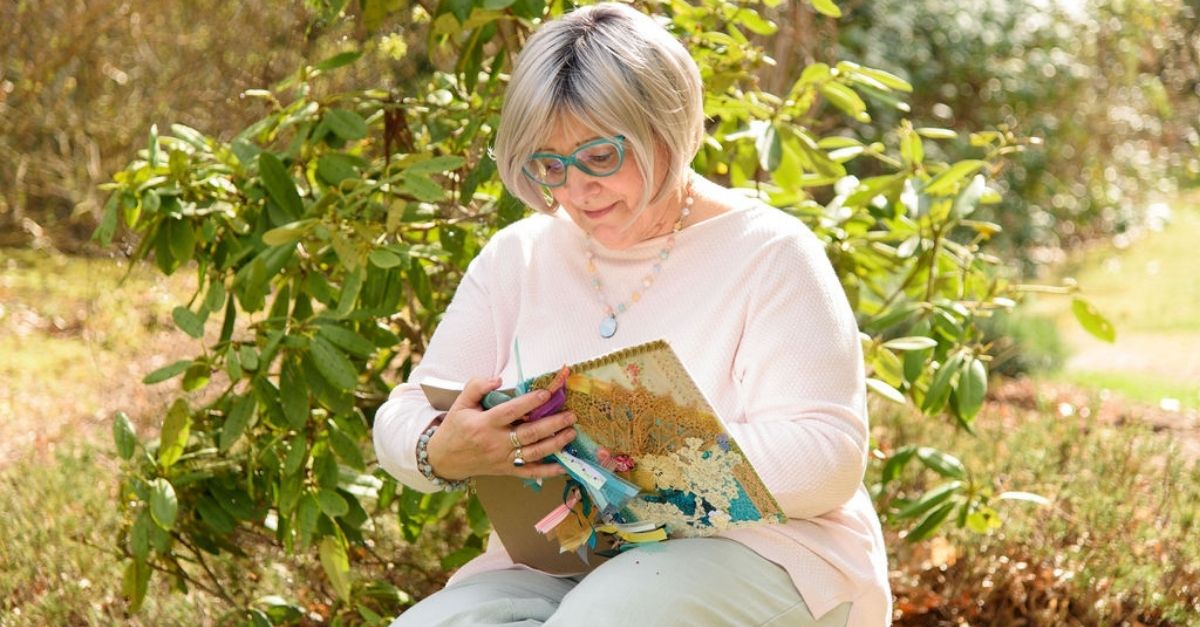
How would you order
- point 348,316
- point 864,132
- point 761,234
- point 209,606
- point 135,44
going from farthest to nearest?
point 864,132, point 135,44, point 209,606, point 348,316, point 761,234

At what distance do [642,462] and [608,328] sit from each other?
355 mm

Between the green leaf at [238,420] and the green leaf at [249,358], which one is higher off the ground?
the green leaf at [249,358]

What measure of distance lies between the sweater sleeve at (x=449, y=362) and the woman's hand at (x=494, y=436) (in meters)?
0.11

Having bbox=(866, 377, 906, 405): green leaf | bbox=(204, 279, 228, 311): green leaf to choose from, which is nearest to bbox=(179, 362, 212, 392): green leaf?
bbox=(204, 279, 228, 311): green leaf

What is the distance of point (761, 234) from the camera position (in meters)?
2.04

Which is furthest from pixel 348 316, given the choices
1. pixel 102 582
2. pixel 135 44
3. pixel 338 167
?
pixel 135 44

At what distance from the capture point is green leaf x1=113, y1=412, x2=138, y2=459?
259cm

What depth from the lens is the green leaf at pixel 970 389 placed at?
8.72 ft

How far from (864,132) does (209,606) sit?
5826 mm

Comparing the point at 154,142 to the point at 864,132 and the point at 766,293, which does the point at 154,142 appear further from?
the point at 864,132

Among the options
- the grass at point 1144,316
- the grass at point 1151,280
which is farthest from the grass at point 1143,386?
the grass at point 1151,280

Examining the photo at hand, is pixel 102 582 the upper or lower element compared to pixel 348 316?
lower

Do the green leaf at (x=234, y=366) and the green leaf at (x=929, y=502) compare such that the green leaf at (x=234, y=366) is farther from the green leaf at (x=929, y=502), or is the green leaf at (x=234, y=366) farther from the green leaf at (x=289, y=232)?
the green leaf at (x=929, y=502)

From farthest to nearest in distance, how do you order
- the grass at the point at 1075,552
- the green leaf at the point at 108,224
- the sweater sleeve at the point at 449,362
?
the grass at the point at 1075,552 < the green leaf at the point at 108,224 < the sweater sleeve at the point at 449,362
